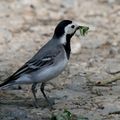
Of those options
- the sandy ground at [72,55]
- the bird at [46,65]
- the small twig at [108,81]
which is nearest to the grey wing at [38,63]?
the bird at [46,65]

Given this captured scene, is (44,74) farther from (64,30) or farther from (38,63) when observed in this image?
(64,30)

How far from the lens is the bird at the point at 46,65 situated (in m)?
7.73

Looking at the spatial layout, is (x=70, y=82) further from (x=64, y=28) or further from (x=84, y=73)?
(x=64, y=28)

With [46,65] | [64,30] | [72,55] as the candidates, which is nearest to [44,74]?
[46,65]

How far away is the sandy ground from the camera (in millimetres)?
7871

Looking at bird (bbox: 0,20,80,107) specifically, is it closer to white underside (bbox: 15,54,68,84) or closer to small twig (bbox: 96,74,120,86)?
white underside (bbox: 15,54,68,84)

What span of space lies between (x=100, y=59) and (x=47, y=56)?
7.23ft

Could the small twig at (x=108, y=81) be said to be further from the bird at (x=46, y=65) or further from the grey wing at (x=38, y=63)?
the grey wing at (x=38, y=63)

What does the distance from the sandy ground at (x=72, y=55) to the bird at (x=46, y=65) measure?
1.08 feet

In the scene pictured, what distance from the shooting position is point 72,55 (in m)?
10.2

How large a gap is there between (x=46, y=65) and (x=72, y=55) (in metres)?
2.35

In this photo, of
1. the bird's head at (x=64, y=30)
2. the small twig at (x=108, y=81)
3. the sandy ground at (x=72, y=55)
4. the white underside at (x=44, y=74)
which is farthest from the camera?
the small twig at (x=108, y=81)

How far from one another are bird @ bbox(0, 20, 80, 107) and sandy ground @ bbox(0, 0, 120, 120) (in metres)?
0.33

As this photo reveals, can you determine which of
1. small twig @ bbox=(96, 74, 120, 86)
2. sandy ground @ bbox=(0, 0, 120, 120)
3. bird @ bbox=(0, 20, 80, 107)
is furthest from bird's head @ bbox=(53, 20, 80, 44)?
small twig @ bbox=(96, 74, 120, 86)
